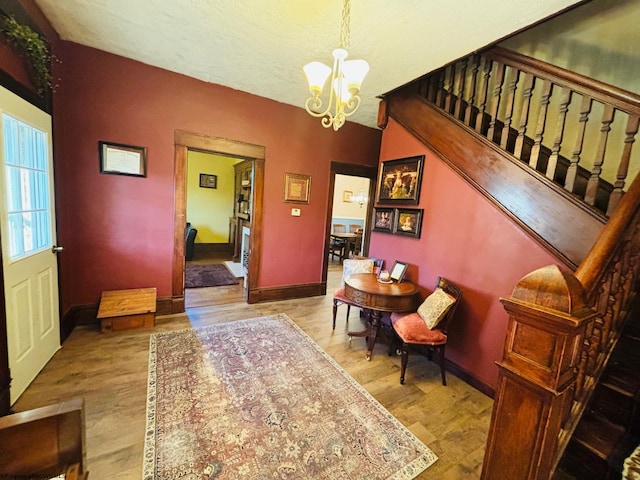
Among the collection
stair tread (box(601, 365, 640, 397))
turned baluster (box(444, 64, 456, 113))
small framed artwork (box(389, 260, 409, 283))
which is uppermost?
turned baluster (box(444, 64, 456, 113))

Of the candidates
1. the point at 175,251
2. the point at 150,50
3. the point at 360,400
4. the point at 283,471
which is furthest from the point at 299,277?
the point at 150,50

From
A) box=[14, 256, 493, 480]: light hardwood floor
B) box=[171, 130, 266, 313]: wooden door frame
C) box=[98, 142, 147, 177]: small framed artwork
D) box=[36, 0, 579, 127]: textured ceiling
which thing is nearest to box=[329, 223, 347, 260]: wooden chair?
box=[171, 130, 266, 313]: wooden door frame

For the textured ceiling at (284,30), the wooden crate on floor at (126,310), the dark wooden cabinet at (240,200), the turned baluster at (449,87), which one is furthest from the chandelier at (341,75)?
the dark wooden cabinet at (240,200)

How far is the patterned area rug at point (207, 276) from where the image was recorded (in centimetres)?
459

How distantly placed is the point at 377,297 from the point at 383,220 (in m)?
1.16

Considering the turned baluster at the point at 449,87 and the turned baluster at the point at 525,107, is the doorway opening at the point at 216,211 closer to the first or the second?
the turned baluster at the point at 449,87

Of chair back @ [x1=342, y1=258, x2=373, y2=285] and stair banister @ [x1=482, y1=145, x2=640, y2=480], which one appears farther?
chair back @ [x1=342, y1=258, x2=373, y2=285]

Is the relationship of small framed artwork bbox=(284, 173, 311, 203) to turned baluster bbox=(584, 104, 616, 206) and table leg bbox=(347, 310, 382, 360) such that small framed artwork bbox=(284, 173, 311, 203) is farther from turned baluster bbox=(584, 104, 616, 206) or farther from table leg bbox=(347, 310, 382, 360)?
turned baluster bbox=(584, 104, 616, 206)

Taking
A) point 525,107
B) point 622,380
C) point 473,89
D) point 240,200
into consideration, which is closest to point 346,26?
point 473,89

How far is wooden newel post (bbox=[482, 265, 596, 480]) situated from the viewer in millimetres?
821

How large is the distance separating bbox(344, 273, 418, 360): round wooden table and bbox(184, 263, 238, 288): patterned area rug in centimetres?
279

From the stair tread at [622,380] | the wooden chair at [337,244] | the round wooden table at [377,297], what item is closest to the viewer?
the stair tread at [622,380]

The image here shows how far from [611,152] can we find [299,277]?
3733 mm

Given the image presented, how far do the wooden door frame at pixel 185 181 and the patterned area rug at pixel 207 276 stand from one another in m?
0.91
